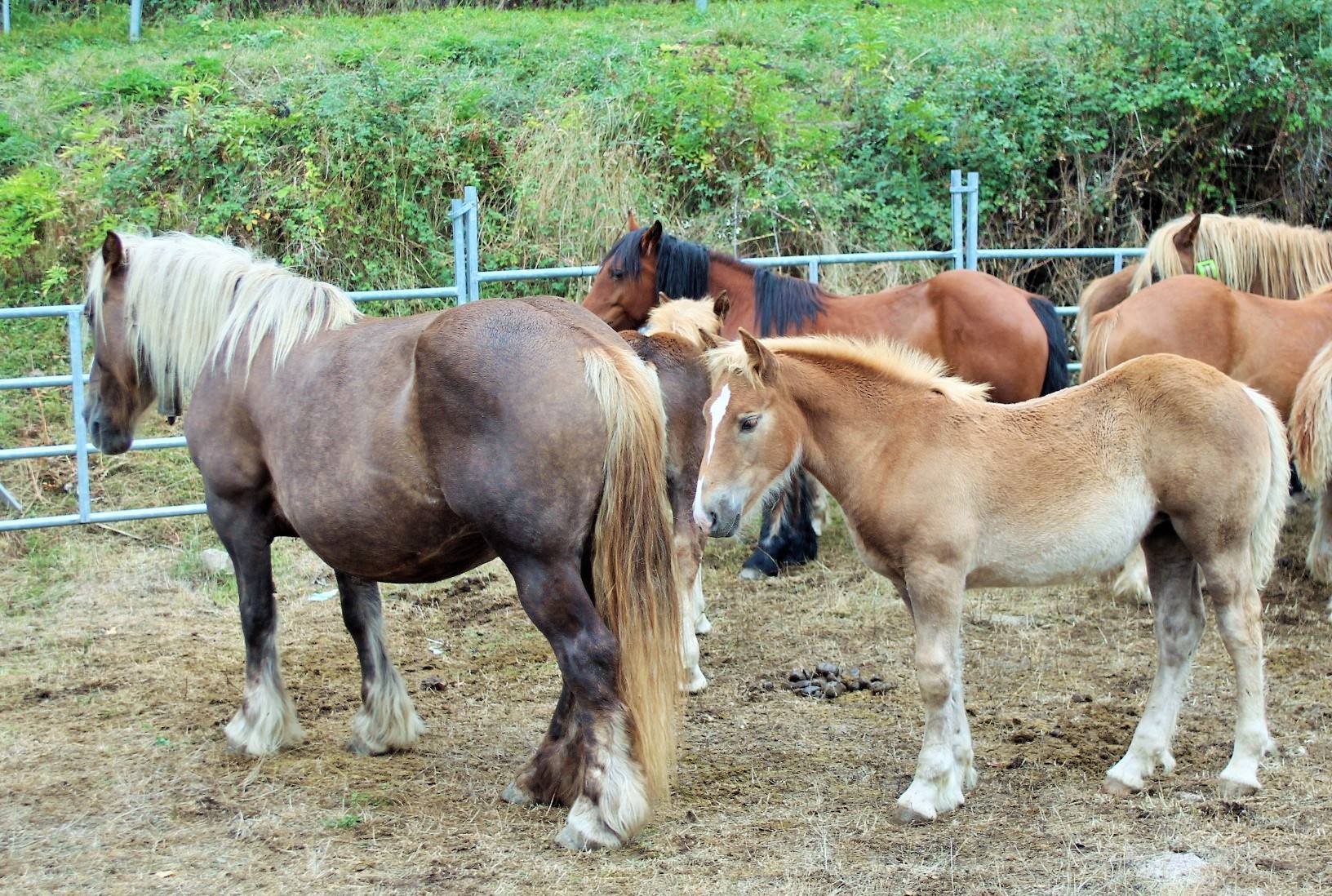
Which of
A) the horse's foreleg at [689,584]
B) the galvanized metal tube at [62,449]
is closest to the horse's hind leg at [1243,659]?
the horse's foreleg at [689,584]

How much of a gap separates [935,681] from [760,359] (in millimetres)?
1127

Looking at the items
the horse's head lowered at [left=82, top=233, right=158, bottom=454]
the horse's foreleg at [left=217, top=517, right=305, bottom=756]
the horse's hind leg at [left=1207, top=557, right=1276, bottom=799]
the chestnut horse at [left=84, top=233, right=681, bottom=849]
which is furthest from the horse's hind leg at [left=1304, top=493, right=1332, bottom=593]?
the horse's head lowered at [left=82, top=233, right=158, bottom=454]

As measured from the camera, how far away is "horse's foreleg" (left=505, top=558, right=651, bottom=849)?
348 cm

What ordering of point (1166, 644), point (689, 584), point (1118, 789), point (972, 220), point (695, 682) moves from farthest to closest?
point (972, 220) < point (689, 584) < point (695, 682) < point (1166, 644) < point (1118, 789)

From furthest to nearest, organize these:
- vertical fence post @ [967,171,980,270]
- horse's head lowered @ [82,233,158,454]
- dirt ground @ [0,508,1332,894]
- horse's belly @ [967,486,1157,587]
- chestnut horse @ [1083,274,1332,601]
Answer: vertical fence post @ [967,171,980,270], chestnut horse @ [1083,274,1332,601], horse's head lowered @ [82,233,158,454], horse's belly @ [967,486,1157,587], dirt ground @ [0,508,1332,894]

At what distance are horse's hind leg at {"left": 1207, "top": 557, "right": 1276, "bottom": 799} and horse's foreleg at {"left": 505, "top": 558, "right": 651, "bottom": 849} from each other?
192 cm

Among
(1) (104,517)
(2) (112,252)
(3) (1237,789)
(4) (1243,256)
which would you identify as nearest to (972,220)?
(4) (1243,256)

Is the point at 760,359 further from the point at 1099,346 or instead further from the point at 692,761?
the point at 1099,346

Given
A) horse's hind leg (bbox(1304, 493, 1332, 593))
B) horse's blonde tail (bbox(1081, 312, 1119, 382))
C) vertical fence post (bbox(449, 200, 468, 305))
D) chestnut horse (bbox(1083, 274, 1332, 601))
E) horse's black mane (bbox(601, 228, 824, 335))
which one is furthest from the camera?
vertical fence post (bbox(449, 200, 468, 305))

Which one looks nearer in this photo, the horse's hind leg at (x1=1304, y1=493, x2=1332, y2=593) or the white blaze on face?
the white blaze on face

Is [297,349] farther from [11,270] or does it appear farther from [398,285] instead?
[11,270]

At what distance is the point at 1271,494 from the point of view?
3.88 m

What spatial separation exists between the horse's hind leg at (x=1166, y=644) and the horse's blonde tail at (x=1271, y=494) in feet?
0.68

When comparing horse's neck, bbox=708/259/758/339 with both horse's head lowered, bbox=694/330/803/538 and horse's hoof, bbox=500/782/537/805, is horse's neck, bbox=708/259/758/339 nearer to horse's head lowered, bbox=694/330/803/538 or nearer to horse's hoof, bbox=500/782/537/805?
horse's head lowered, bbox=694/330/803/538
